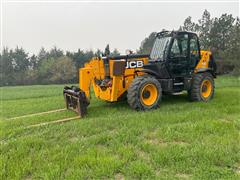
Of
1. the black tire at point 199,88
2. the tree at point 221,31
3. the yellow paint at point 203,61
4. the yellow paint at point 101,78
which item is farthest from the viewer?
the tree at point 221,31

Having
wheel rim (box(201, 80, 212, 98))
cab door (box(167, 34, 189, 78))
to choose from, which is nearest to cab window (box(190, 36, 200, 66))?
cab door (box(167, 34, 189, 78))

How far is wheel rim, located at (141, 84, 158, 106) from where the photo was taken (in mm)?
7030

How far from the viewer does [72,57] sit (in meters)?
57.7

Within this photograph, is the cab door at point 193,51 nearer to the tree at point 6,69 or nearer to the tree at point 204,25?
the tree at point 204,25

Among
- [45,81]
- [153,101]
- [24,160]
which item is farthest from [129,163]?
[45,81]

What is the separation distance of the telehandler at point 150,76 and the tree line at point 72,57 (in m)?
21.8

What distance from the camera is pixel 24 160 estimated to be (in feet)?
12.5

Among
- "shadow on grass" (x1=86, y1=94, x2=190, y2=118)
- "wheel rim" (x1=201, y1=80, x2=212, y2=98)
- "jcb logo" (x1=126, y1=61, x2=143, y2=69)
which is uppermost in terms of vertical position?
"jcb logo" (x1=126, y1=61, x2=143, y2=69)

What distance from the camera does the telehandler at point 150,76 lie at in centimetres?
687

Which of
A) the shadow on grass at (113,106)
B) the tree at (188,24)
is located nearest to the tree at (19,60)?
the tree at (188,24)

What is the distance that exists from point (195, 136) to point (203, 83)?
411cm

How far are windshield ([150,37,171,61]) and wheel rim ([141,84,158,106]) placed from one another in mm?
1106

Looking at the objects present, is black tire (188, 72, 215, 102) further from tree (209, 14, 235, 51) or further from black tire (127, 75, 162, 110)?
tree (209, 14, 235, 51)

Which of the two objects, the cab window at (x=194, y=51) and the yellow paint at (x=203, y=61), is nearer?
the cab window at (x=194, y=51)
